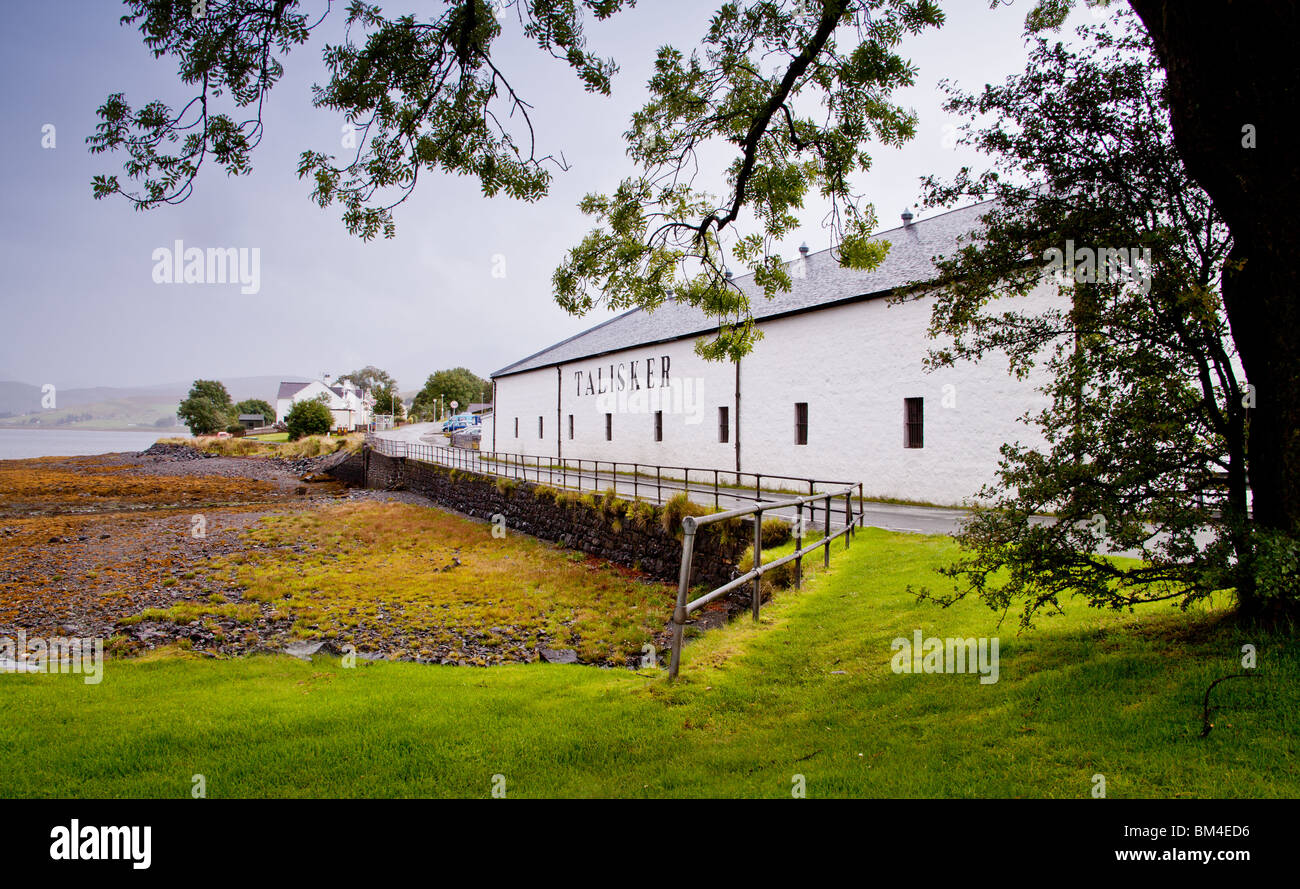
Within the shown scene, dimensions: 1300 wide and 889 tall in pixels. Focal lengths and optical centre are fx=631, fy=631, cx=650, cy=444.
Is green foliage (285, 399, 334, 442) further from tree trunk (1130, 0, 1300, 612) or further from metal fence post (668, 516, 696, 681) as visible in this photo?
tree trunk (1130, 0, 1300, 612)

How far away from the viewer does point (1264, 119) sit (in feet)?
12.4

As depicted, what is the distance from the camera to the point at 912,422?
18.1 meters

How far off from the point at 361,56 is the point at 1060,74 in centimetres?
622

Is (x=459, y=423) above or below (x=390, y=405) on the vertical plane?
below

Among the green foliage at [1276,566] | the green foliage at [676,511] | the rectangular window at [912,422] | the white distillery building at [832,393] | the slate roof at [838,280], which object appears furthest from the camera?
the slate roof at [838,280]

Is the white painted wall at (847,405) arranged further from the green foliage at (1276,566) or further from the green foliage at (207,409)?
the green foliage at (207,409)

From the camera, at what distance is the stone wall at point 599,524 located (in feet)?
45.8

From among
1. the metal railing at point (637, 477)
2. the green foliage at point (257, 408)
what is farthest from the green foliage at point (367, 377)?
the metal railing at point (637, 477)

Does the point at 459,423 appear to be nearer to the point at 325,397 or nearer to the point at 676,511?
the point at 325,397

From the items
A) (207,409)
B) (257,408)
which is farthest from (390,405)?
(257,408)

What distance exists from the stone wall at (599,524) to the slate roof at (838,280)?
17.6ft

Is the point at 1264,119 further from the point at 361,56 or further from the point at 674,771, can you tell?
the point at 361,56

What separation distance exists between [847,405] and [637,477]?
7.89 metres
